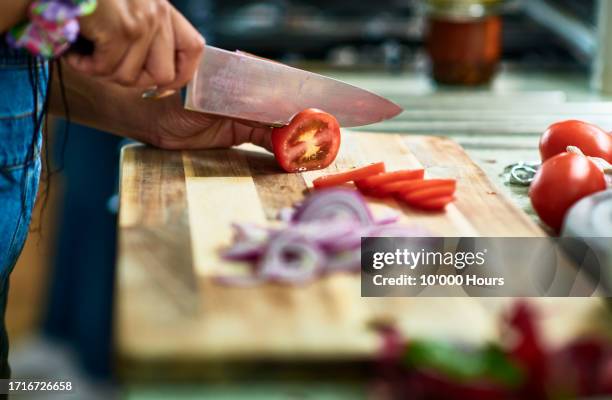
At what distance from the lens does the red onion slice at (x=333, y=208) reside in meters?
1.29

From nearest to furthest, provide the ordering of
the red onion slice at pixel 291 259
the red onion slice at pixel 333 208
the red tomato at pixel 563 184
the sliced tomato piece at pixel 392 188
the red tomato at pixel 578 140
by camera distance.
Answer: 1. the red onion slice at pixel 291 259
2. the red onion slice at pixel 333 208
3. the red tomato at pixel 563 184
4. the sliced tomato piece at pixel 392 188
5. the red tomato at pixel 578 140

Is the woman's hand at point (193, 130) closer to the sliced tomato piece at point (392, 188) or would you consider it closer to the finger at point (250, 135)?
the finger at point (250, 135)

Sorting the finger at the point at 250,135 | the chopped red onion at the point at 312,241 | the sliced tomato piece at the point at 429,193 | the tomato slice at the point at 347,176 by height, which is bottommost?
the finger at the point at 250,135

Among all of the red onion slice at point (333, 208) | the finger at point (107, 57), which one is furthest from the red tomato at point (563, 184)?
the finger at point (107, 57)

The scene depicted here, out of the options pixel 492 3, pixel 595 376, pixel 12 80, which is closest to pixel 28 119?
pixel 12 80

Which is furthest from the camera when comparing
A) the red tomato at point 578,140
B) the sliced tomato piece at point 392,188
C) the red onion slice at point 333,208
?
the red tomato at point 578,140

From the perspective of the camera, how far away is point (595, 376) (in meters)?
0.87

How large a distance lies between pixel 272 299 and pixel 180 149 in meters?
0.74

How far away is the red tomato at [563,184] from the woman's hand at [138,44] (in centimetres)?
55

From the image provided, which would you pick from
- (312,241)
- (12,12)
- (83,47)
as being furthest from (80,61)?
(312,241)

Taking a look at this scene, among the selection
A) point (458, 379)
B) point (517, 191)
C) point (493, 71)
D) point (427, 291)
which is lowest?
point (493, 71)

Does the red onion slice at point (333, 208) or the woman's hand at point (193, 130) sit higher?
the red onion slice at point (333, 208)

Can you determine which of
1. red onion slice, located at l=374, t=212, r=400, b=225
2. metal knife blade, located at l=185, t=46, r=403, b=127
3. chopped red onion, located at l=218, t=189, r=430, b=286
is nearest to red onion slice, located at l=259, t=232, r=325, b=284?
chopped red onion, located at l=218, t=189, r=430, b=286

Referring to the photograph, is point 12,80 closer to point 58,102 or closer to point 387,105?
point 58,102
